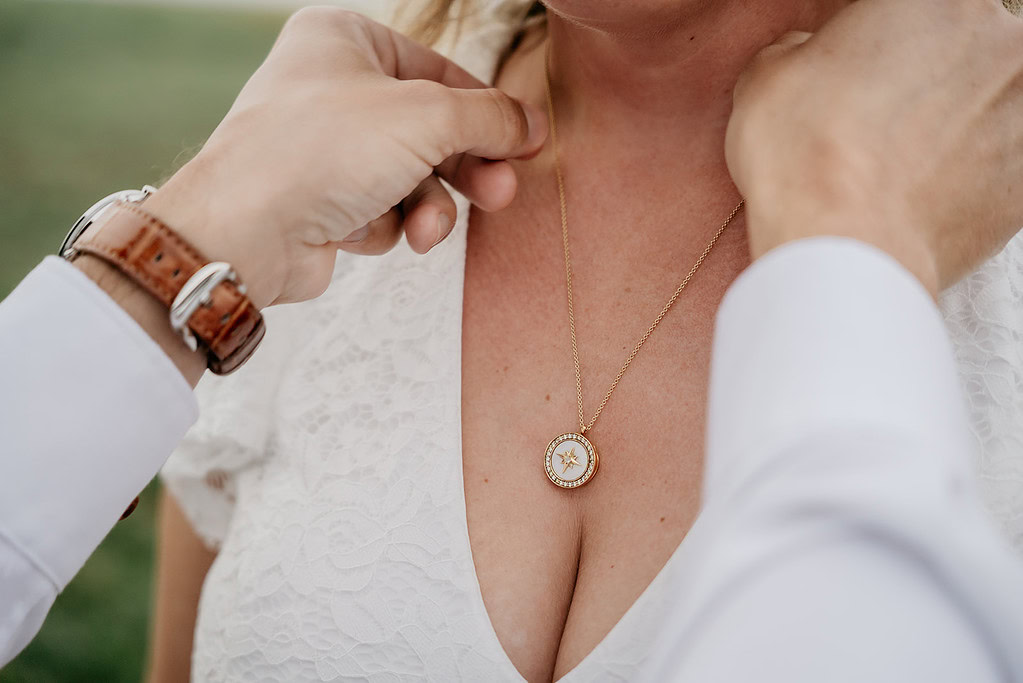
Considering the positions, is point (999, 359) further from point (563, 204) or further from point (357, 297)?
point (357, 297)

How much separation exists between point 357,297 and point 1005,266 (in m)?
1.05

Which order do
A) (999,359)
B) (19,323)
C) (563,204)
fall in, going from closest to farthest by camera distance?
(19,323), (999,359), (563,204)

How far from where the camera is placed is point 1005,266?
121 centimetres

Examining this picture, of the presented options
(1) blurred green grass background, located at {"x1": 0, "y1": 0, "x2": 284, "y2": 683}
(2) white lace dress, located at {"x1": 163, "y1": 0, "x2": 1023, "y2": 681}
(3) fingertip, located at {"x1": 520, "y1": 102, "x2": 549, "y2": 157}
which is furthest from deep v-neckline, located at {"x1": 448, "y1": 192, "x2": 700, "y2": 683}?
(1) blurred green grass background, located at {"x1": 0, "y1": 0, "x2": 284, "y2": 683}

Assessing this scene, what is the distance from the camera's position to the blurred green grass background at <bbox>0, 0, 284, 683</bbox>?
10.4 ft

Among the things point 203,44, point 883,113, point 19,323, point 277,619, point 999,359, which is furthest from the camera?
point 203,44

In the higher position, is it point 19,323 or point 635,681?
point 19,323

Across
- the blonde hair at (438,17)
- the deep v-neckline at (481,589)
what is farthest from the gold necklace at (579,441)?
the blonde hair at (438,17)

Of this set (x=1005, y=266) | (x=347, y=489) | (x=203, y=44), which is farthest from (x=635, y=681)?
(x=203, y=44)

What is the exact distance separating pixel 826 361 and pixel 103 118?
6.36m

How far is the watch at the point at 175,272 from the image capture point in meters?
1.06

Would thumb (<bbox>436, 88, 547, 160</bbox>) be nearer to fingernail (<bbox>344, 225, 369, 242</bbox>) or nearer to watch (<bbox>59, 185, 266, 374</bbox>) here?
fingernail (<bbox>344, 225, 369, 242</bbox>)

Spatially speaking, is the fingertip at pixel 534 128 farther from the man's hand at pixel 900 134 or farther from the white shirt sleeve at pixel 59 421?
the white shirt sleeve at pixel 59 421

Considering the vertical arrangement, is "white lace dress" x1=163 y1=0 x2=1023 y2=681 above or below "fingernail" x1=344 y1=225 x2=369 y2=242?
below
